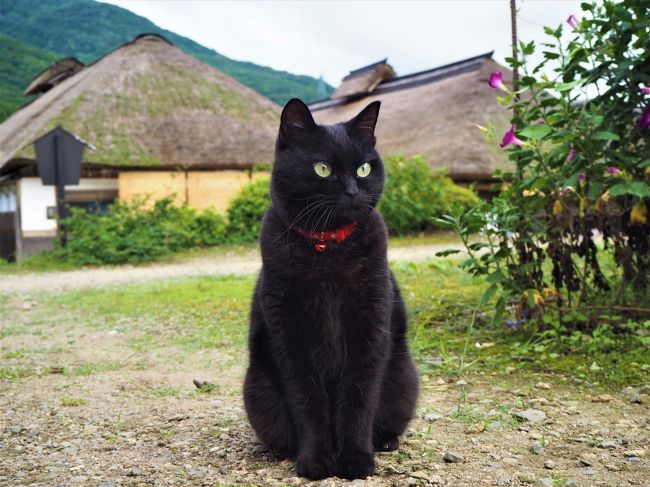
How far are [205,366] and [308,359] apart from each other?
226 cm

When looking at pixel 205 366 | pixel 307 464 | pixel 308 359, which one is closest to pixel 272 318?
pixel 308 359

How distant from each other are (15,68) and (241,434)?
93.0ft

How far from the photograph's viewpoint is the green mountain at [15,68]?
2623 cm

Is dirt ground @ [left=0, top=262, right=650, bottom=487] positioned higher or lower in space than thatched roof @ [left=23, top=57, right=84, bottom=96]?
lower

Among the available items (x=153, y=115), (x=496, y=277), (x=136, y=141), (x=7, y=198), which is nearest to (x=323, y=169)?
(x=496, y=277)

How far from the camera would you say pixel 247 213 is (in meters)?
14.9

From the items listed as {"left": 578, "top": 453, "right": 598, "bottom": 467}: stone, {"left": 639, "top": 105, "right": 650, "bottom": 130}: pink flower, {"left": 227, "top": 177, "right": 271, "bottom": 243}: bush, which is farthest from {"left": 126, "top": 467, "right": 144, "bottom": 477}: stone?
{"left": 227, "top": 177, "right": 271, "bottom": 243}: bush

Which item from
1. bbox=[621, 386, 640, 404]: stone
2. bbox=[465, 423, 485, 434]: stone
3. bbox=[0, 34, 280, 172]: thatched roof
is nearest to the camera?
bbox=[465, 423, 485, 434]: stone

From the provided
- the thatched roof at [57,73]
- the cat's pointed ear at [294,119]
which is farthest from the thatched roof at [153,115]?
the cat's pointed ear at [294,119]

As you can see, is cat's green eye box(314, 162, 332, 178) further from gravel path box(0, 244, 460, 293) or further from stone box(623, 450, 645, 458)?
gravel path box(0, 244, 460, 293)

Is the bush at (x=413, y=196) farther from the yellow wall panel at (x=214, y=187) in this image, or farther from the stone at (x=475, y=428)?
the stone at (x=475, y=428)

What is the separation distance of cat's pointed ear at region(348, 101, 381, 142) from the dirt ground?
1.26 metres

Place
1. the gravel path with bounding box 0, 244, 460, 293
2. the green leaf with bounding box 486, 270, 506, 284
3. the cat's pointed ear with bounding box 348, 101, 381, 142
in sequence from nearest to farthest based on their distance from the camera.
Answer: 1. the cat's pointed ear with bounding box 348, 101, 381, 142
2. the green leaf with bounding box 486, 270, 506, 284
3. the gravel path with bounding box 0, 244, 460, 293

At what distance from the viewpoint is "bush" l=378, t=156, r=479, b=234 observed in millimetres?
14164
